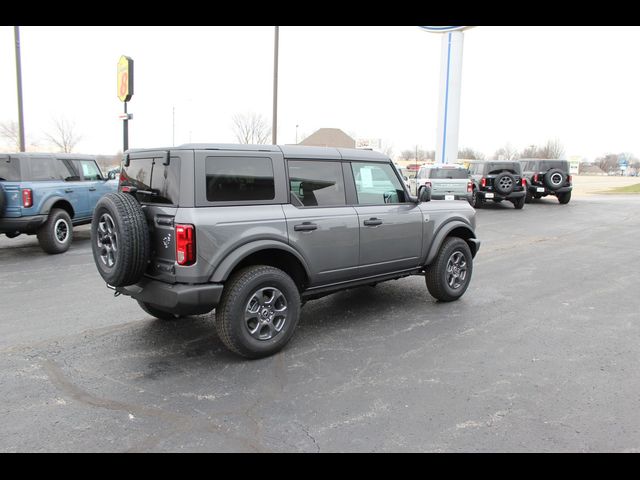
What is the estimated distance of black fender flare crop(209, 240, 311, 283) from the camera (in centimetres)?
402

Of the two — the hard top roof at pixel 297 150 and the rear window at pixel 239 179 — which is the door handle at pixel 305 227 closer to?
the rear window at pixel 239 179

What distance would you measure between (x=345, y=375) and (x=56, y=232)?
769 centimetres

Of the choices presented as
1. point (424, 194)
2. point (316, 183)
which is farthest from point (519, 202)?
point (316, 183)

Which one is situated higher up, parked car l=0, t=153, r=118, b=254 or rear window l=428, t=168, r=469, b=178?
rear window l=428, t=168, r=469, b=178

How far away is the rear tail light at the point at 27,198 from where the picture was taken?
883cm

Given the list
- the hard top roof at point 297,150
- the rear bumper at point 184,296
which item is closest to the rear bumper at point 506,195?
the hard top roof at point 297,150

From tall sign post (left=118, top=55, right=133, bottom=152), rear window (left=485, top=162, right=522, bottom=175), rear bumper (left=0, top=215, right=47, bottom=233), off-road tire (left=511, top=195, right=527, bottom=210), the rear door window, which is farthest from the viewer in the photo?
rear window (left=485, top=162, right=522, bottom=175)

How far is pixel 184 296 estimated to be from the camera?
12.9 ft

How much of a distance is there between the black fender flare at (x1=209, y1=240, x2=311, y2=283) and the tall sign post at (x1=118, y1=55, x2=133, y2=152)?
519 inches

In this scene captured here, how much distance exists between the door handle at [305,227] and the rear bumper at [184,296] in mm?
898

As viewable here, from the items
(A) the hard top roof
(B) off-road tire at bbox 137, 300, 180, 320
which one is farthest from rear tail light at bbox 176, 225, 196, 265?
(B) off-road tire at bbox 137, 300, 180, 320

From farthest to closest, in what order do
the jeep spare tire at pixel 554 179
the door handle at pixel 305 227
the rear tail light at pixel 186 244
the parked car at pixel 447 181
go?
1. the jeep spare tire at pixel 554 179
2. the parked car at pixel 447 181
3. the door handle at pixel 305 227
4. the rear tail light at pixel 186 244

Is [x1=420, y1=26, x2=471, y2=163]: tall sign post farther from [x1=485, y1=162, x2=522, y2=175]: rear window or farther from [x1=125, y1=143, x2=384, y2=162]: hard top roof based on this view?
[x1=125, y1=143, x2=384, y2=162]: hard top roof

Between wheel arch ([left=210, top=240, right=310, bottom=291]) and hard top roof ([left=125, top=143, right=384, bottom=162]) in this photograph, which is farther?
hard top roof ([left=125, top=143, right=384, bottom=162])
